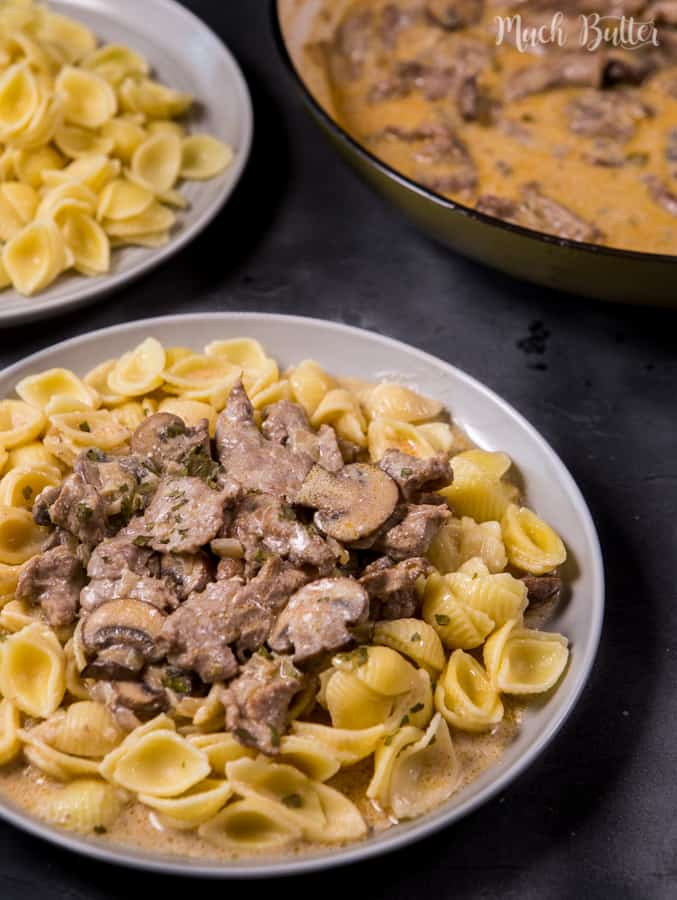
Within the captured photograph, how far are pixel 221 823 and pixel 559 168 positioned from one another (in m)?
3.03

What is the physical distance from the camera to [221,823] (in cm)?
250

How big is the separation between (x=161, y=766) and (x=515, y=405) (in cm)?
191

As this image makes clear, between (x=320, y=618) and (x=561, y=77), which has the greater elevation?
(x=561, y=77)

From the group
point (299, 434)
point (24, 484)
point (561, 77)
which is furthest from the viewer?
point (561, 77)

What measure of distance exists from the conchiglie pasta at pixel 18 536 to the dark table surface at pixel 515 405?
0.72 meters

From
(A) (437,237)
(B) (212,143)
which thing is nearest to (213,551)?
(A) (437,237)

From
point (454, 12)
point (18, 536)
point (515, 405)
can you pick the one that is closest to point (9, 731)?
point (18, 536)

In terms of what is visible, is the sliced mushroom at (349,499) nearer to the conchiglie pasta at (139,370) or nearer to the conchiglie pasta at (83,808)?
the conchiglie pasta at (139,370)

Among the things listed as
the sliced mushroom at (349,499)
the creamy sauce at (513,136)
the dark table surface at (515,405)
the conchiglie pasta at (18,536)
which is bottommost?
the dark table surface at (515,405)

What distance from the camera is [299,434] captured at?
10.6ft

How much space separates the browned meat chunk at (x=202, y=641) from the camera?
8.72ft

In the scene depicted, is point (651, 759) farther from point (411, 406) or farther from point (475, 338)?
point (475, 338)

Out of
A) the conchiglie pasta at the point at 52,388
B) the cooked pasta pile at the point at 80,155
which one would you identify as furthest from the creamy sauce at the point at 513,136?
the conchiglie pasta at the point at 52,388

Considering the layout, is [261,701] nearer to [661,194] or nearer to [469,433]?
[469,433]
